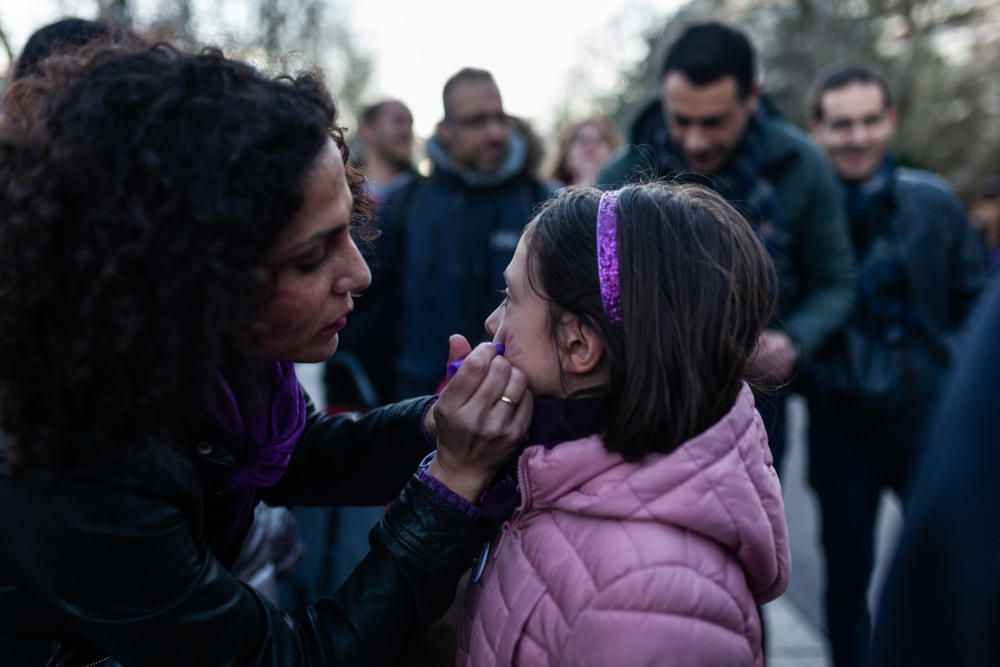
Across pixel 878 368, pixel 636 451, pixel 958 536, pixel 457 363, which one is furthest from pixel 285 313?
pixel 878 368

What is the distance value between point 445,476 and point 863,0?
63.1ft

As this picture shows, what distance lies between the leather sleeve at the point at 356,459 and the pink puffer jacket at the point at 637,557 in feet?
1.21

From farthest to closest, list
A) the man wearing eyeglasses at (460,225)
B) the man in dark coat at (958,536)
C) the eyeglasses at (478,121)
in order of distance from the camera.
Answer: the eyeglasses at (478,121), the man wearing eyeglasses at (460,225), the man in dark coat at (958,536)

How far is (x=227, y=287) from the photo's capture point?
→ 132 cm

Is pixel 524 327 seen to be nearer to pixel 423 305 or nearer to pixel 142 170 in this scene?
pixel 142 170

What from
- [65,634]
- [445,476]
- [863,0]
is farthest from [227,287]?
[863,0]

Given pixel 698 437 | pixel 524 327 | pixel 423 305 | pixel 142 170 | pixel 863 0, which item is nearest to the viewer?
pixel 142 170

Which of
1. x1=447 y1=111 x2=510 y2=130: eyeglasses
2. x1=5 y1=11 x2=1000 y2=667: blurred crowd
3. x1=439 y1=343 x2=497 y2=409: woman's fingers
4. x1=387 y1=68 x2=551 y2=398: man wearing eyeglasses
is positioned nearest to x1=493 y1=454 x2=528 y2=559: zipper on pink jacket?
x1=439 y1=343 x2=497 y2=409: woman's fingers

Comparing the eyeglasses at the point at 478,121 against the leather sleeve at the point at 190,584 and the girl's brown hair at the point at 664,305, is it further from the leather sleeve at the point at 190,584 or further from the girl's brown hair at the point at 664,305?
the leather sleeve at the point at 190,584

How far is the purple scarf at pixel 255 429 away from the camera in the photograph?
152 centimetres

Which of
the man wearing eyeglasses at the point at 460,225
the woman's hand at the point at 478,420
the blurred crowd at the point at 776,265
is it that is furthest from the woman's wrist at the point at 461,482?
the man wearing eyeglasses at the point at 460,225

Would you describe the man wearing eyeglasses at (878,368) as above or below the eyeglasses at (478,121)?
below

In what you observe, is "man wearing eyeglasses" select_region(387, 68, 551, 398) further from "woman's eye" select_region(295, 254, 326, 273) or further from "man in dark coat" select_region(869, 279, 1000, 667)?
"man in dark coat" select_region(869, 279, 1000, 667)

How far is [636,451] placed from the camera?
57.1 inches
